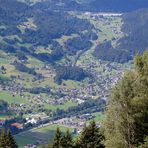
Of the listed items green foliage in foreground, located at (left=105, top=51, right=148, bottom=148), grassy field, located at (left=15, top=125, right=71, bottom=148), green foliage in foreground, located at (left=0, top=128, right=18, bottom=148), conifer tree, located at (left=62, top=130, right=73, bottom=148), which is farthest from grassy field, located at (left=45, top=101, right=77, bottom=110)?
green foliage in foreground, located at (left=105, top=51, right=148, bottom=148)

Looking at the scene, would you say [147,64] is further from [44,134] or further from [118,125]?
[44,134]

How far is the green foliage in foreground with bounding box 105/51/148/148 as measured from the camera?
23312 mm

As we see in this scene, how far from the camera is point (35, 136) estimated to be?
471 feet

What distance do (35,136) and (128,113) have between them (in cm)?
12153

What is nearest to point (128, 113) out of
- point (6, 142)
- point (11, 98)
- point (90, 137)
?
point (90, 137)

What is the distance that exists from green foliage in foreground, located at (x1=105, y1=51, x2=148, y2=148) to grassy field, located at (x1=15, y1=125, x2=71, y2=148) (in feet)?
357

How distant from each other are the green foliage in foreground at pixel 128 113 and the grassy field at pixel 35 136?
108822mm

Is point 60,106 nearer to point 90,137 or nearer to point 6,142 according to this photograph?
point 6,142

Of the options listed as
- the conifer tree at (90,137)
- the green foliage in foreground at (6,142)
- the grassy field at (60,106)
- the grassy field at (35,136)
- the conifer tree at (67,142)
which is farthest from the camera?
the grassy field at (60,106)

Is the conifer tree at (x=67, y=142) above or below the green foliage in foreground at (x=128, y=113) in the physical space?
below

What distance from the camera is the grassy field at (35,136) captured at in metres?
138

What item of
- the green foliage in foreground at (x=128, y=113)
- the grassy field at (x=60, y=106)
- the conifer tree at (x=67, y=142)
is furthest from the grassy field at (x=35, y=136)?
the green foliage in foreground at (x=128, y=113)

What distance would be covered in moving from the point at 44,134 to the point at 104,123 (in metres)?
121

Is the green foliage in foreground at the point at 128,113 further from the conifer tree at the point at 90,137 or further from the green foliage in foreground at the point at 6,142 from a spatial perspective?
the green foliage in foreground at the point at 6,142
